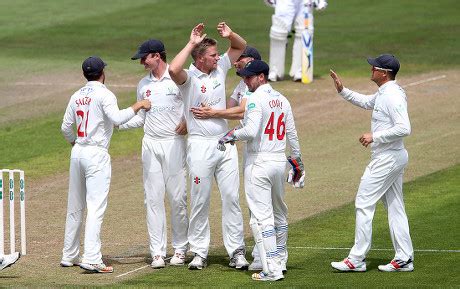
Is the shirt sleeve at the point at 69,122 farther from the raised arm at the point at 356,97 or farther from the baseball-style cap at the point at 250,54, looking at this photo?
the raised arm at the point at 356,97

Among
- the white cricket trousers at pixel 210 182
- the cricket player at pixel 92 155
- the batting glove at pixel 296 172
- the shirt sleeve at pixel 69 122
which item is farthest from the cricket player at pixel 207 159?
the shirt sleeve at pixel 69 122

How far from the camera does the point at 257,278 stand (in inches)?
581

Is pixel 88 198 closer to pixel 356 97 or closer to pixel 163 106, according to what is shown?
pixel 163 106

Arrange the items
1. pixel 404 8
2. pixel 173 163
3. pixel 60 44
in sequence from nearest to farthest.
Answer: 1. pixel 173 163
2. pixel 60 44
3. pixel 404 8

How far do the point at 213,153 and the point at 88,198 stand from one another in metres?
1.56

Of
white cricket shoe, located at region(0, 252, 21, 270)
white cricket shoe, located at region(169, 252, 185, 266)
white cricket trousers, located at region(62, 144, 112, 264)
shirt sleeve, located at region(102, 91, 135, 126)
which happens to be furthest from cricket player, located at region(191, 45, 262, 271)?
white cricket shoe, located at region(0, 252, 21, 270)

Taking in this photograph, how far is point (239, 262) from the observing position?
15422mm

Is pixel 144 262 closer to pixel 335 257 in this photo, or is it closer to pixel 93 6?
pixel 335 257

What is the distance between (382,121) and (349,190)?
529 cm

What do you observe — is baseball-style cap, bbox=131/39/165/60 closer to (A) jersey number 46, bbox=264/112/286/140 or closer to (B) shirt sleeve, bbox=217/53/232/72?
(B) shirt sleeve, bbox=217/53/232/72

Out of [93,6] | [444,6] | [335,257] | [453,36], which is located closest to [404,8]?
[444,6]

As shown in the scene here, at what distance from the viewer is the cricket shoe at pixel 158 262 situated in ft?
50.9

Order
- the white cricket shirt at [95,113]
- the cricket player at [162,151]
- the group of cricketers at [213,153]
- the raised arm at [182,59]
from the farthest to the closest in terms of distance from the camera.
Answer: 1. the cricket player at [162,151]
2. the white cricket shirt at [95,113]
3. the raised arm at [182,59]
4. the group of cricketers at [213,153]

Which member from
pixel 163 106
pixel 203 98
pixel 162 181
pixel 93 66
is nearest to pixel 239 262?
pixel 162 181
